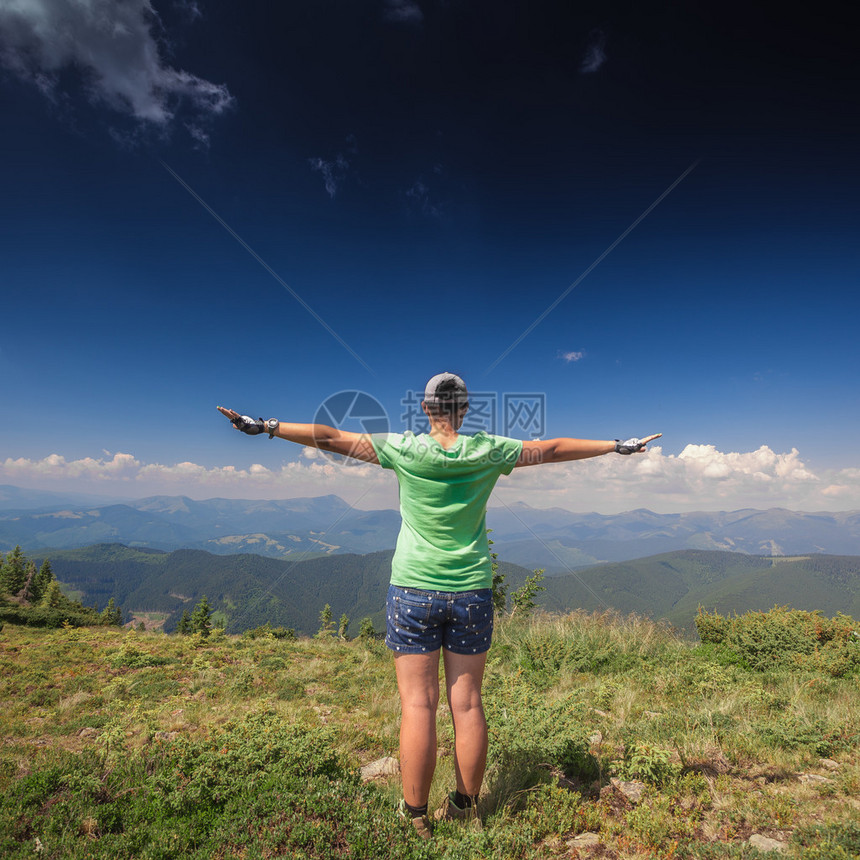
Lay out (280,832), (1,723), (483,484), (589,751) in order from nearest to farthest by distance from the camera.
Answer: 1. (280,832)
2. (483,484)
3. (589,751)
4. (1,723)

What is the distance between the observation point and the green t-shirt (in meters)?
2.41

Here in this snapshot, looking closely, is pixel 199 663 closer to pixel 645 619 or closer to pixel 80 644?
pixel 80 644

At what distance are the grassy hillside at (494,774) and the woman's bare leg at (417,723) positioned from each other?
0.22 m

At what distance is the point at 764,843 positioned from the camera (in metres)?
2.42

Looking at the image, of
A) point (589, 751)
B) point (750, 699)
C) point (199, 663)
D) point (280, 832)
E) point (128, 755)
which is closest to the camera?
point (280, 832)

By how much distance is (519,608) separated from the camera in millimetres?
10812

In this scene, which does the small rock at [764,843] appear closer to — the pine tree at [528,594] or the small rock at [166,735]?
the small rock at [166,735]

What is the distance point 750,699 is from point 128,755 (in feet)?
20.1

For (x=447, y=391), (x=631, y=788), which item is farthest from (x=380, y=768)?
(x=447, y=391)

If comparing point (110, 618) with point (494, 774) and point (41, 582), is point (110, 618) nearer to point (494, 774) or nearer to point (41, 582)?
point (41, 582)

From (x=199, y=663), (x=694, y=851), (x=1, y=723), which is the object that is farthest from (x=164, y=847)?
(x=199, y=663)

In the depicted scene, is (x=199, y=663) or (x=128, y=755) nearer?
(x=128, y=755)

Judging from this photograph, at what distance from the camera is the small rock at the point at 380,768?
3.43m

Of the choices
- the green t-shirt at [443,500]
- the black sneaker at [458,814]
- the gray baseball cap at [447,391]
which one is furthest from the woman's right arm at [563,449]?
the black sneaker at [458,814]
